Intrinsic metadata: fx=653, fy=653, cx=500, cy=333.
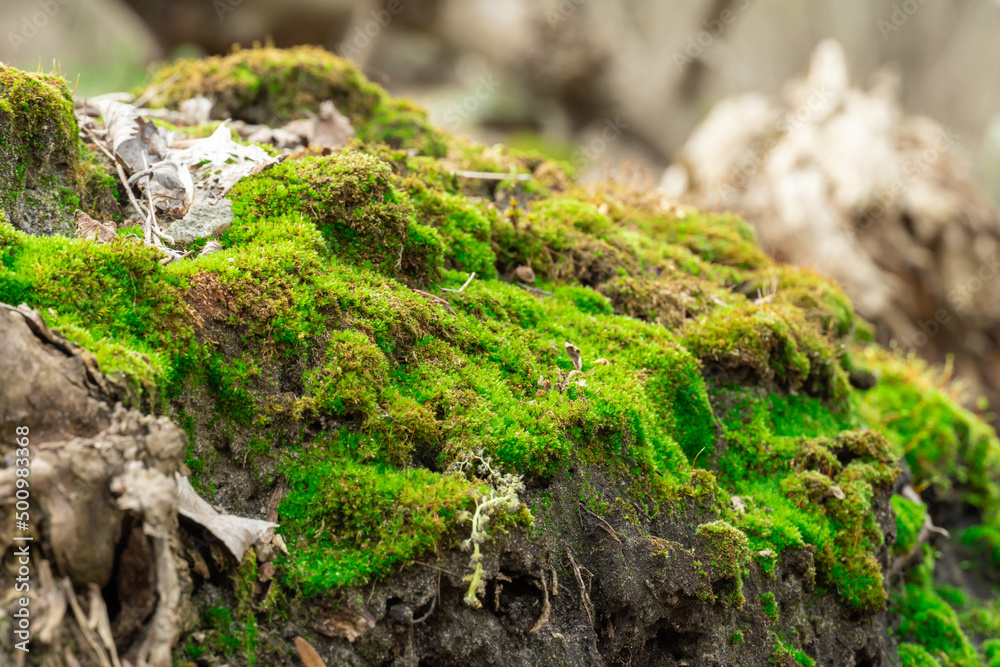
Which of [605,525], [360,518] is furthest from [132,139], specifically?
[605,525]

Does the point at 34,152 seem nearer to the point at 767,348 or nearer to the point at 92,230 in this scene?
the point at 92,230

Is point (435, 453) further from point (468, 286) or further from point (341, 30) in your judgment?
point (341, 30)

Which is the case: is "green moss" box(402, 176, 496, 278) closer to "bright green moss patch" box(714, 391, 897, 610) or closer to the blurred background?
"bright green moss patch" box(714, 391, 897, 610)

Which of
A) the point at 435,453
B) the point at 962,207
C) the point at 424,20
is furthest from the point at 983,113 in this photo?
the point at 435,453

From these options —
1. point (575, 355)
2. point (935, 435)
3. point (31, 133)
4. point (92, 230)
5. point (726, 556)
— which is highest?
point (935, 435)

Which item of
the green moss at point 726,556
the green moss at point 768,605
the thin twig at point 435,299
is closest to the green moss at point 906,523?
the green moss at point 768,605

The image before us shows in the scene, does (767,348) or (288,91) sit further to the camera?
(288,91)

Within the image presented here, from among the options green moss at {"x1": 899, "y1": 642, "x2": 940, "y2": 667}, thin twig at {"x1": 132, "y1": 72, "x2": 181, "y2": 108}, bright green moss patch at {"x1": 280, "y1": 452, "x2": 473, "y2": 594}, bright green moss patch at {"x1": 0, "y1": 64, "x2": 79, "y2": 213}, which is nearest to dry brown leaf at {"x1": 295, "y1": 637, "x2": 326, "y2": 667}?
bright green moss patch at {"x1": 280, "y1": 452, "x2": 473, "y2": 594}
